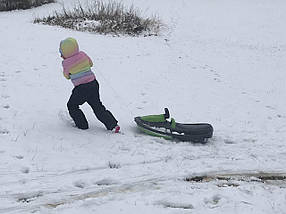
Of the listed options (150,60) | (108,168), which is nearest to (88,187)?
(108,168)

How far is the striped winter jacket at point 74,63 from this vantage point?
529 cm

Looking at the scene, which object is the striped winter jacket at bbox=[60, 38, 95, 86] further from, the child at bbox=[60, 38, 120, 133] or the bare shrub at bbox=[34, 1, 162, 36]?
the bare shrub at bbox=[34, 1, 162, 36]

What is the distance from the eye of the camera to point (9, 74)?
831cm

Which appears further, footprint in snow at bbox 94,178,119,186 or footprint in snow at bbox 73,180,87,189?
footprint in snow at bbox 94,178,119,186

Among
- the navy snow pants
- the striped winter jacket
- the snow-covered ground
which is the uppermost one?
the striped winter jacket

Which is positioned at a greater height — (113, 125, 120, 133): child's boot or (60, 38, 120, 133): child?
(60, 38, 120, 133): child

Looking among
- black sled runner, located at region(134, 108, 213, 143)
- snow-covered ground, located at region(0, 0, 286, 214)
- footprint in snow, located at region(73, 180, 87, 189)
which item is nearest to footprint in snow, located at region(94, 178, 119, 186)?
snow-covered ground, located at region(0, 0, 286, 214)

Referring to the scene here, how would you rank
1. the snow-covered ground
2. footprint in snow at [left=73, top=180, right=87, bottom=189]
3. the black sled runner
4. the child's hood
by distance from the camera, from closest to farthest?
the snow-covered ground
footprint in snow at [left=73, top=180, right=87, bottom=189]
the child's hood
the black sled runner

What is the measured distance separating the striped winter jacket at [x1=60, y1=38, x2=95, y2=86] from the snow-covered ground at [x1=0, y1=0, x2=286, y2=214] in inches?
34.4

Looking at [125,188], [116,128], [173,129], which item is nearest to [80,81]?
[116,128]

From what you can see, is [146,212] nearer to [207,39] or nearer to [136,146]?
[136,146]

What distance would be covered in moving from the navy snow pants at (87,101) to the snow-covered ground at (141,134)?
17cm

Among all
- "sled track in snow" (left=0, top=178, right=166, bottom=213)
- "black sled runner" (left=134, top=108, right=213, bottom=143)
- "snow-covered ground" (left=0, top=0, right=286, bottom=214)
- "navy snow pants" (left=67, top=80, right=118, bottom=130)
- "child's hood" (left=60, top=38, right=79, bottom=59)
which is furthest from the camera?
"black sled runner" (left=134, top=108, right=213, bottom=143)

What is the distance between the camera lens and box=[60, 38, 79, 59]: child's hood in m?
5.27
